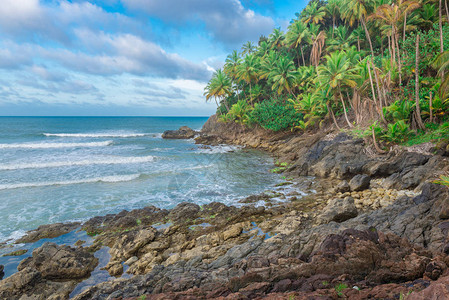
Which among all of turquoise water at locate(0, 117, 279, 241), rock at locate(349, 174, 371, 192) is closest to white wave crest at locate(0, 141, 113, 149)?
turquoise water at locate(0, 117, 279, 241)

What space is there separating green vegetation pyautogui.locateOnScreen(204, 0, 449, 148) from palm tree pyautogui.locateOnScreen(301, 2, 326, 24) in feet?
0.44

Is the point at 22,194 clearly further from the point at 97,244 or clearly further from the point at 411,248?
the point at 411,248

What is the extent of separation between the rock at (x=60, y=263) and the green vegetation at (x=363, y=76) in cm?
1461

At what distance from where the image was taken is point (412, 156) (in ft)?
40.5

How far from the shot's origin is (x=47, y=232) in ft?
32.2

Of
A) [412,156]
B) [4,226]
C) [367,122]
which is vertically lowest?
[4,226]

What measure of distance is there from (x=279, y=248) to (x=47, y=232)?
955 cm

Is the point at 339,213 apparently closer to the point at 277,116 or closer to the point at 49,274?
the point at 49,274

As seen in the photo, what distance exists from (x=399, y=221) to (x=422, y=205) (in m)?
0.98

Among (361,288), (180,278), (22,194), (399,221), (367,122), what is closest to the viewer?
(361,288)

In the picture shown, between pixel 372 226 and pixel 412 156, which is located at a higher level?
pixel 412 156

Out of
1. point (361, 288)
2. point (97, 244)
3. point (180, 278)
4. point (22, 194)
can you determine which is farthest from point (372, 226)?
point (22, 194)

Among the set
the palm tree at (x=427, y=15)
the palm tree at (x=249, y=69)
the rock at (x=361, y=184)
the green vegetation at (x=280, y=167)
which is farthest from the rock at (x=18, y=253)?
the palm tree at (x=249, y=69)

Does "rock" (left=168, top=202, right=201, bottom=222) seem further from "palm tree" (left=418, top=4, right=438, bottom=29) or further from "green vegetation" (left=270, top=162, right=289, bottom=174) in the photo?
"palm tree" (left=418, top=4, right=438, bottom=29)
